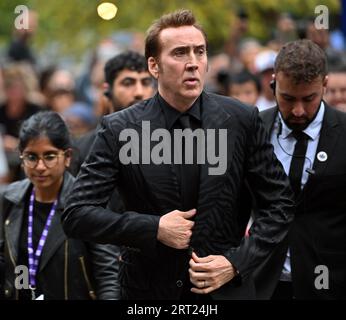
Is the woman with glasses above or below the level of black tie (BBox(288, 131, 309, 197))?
below

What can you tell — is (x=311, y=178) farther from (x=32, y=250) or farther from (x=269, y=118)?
(x=32, y=250)

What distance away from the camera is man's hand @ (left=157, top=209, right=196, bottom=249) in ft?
18.5

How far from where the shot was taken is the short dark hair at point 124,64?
8.70 metres

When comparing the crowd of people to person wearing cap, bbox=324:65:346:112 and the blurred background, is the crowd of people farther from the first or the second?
the blurred background

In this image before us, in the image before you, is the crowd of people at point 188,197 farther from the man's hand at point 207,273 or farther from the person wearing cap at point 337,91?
the person wearing cap at point 337,91

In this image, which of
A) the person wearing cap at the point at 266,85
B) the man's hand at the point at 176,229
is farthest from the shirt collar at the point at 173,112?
the person wearing cap at the point at 266,85

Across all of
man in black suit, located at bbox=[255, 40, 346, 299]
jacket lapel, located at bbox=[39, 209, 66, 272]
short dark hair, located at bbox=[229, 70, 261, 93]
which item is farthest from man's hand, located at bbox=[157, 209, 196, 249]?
short dark hair, located at bbox=[229, 70, 261, 93]

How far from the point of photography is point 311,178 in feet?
21.2

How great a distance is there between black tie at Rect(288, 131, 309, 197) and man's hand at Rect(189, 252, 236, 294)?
3.24 feet

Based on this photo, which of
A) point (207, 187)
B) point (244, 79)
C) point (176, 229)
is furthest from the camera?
point (244, 79)

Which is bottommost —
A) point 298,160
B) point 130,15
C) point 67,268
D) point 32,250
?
point 67,268

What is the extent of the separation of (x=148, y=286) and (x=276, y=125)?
1438 millimetres

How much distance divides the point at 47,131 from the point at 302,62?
175 centimetres

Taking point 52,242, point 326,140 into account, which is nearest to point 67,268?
point 52,242
